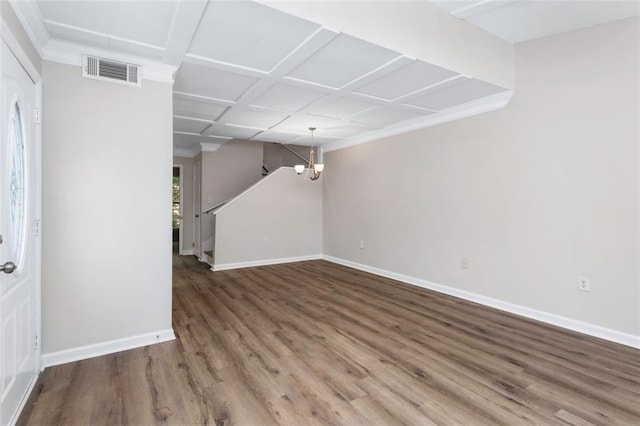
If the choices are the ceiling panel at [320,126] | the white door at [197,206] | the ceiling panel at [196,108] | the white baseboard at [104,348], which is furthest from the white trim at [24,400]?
the white door at [197,206]

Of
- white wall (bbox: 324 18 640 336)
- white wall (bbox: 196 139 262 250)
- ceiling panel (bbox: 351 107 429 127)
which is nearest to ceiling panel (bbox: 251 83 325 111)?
ceiling panel (bbox: 351 107 429 127)

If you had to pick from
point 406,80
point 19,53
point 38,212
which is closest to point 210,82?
point 19,53

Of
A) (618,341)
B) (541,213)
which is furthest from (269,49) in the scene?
(618,341)

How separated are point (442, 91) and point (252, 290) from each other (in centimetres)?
364

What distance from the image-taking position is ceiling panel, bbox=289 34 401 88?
2.57 meters

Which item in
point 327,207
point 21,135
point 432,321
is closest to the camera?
point 21,135

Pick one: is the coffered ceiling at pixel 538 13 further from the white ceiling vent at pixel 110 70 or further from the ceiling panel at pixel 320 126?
the white ceiling vent at pixel 110 70

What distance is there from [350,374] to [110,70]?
125 inches

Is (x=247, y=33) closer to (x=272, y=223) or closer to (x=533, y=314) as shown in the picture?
(x=533, y=314)

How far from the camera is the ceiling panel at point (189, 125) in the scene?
15.9ft

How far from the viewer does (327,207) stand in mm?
7098

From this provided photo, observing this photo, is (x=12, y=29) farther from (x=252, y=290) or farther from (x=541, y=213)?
(x=541, y=213)

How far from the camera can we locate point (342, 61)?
2840mm

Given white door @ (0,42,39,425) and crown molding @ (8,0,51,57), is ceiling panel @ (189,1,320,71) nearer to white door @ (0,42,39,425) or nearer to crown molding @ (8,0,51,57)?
crown molding @ (8,0,51,57)
